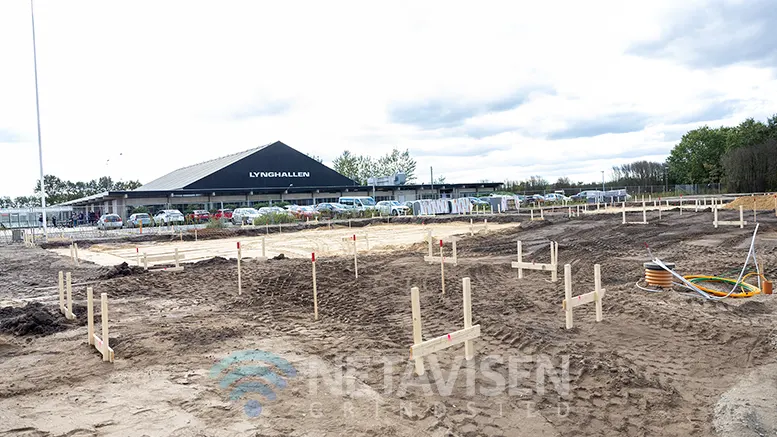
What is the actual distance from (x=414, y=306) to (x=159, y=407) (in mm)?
2786

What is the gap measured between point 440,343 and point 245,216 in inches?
1613

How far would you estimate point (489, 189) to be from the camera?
256ft

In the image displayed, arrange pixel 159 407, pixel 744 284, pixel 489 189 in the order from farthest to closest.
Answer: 1. pixel 489 189
2. pixel 744 284
3. pixel 159 407

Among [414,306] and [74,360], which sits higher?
[414,306]

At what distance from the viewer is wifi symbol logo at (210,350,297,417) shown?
542 centimetres

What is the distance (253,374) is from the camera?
6.10 meters

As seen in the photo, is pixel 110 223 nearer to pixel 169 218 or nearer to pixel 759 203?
pixel 169 218

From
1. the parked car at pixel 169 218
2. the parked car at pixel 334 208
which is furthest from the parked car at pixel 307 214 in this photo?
the parked car at pixel 169 218

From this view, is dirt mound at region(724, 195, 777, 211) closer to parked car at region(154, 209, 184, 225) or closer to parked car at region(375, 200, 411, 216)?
parked car at region(375, 200, 411, 216)

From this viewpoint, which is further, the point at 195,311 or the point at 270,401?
the point at 195,311

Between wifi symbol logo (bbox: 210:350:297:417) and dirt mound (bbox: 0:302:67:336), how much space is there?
395 centimetres

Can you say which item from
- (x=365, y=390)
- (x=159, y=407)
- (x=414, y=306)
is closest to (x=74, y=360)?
(x=159, y=407)

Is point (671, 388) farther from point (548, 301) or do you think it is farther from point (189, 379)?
point (189, 379)

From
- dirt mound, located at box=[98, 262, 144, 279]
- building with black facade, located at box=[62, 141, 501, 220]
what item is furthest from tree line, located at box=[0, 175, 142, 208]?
dirt mound, located at box=[98, 262, 144, 279]
